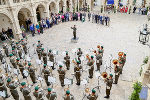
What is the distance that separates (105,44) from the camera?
16.2 m

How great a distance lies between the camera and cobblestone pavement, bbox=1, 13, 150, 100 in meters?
9.72

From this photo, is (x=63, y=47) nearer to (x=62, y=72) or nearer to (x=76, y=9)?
(x=62, y=72)

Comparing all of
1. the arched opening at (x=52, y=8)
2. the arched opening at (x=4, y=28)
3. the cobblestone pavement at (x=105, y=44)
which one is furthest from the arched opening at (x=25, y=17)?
the arched opening at (x=52, y=8)

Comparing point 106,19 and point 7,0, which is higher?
point 7,0

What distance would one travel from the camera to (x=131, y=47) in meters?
15.2

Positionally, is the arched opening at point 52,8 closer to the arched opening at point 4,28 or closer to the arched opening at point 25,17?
the arched opening at point 25,17

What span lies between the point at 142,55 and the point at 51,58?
888 cm

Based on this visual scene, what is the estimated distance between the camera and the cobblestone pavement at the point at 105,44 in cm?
972

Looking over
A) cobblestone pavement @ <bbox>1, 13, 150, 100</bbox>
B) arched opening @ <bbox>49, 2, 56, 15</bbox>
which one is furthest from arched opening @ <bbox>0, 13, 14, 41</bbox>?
arched opening @ <bbox>49, 2, 56, 15</bbox>

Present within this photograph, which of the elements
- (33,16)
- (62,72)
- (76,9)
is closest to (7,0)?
(33,16)

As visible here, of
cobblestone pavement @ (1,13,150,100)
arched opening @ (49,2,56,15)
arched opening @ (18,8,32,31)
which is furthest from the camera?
arched opening @ (49,2,56,15)

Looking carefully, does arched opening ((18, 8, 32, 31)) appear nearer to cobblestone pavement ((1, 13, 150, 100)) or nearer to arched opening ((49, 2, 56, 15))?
cobblestone pavement ((1, 13, 150, 100))

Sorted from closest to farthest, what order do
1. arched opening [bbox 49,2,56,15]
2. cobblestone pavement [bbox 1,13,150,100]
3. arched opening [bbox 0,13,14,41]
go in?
cobblestone pavement [bbox 1,13,150,100] < arched opening [bbox 0,13,14,41] < arched opening [bbox 49,2,56,15]

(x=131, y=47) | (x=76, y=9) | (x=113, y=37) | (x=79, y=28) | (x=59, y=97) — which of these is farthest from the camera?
(x=76, y=9)
